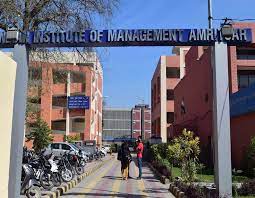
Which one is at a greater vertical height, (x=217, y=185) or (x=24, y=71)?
(x=24, y=71)

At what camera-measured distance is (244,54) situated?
3209cm

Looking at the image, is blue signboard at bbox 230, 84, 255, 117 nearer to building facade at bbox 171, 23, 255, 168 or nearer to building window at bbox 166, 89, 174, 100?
building facade at bbox 171, 23, 255, 168

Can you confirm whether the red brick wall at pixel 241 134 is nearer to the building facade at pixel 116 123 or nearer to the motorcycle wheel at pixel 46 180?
the motorcycle wheel at pixel 46 180

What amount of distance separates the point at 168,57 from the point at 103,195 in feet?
172

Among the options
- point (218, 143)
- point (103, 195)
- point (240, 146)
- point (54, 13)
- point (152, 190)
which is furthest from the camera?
point (240, 146)

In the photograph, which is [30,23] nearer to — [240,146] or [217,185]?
[217,185]

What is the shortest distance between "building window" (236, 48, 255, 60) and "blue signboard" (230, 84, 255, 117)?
6930 mm

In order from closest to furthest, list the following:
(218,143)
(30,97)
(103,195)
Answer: (218,143)
(103,195)
(30,97)

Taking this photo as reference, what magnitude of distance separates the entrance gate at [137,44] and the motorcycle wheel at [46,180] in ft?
12.5

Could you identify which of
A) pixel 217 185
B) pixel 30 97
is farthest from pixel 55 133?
pixel 217 185

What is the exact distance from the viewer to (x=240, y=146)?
2412cm

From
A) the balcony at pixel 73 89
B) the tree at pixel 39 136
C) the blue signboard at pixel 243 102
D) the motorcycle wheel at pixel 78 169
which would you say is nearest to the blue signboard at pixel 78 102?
the balcony at pixel 73 89

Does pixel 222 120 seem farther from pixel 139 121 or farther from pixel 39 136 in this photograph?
pixel 139 121

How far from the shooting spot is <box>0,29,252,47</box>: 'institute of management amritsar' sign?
463 inches
